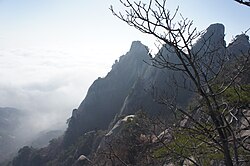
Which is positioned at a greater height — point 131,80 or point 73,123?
point 131,80

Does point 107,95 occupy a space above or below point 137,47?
below

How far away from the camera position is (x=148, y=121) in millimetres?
4156

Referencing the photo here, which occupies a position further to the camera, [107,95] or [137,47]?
[137,47]

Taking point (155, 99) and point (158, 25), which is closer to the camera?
point (158, 25)

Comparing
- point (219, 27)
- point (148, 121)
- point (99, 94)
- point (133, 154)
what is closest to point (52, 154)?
point (99, 94)

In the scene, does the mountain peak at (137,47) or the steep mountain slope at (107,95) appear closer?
the steep mountain slope at (107,95)

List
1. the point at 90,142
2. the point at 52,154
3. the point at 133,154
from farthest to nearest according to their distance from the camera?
the point at 52,154 < the point at 90,142 < the point at 133,154

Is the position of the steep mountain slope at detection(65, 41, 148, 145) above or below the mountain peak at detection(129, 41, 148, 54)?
below

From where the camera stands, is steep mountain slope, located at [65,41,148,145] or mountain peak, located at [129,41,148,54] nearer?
steep mountain slope, located at [65,41,148,145]

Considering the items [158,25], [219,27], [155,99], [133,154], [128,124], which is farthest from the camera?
[219,27]

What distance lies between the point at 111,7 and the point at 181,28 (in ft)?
2.69

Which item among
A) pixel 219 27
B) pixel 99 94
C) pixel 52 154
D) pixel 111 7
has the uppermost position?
pixel 219 27

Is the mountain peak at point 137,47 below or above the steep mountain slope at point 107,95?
above

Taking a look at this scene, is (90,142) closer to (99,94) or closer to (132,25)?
(99,94)
